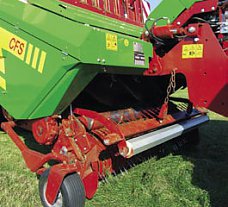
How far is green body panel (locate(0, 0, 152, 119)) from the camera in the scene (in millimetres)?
2281

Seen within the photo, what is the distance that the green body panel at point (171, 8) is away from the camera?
2.79 metres

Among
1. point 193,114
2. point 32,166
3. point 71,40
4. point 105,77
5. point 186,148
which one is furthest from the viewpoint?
point 186,148

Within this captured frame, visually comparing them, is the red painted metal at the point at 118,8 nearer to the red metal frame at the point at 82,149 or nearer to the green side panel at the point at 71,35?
the green side panel at the point at 71,35

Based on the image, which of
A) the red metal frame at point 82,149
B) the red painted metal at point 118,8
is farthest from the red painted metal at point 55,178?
the red painted metal at point 118,8

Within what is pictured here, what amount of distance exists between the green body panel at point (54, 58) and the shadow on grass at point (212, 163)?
119 cm

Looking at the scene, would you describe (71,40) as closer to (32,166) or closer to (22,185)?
(32,166)

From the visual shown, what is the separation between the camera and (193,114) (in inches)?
150

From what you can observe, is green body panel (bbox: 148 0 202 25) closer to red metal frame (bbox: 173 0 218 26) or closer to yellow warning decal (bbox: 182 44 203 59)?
red metal frame (bbox: 173 0 218 26)

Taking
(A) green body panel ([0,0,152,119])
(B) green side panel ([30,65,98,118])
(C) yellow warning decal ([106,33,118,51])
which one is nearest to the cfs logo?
(A) green body panel ([0,0,152,119])

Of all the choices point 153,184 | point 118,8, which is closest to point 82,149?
point 153,184

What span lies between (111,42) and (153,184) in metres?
1.29

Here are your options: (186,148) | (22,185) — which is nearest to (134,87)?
(186,148)

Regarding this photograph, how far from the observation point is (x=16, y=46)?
2.70m

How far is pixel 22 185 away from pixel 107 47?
1.45 meters
